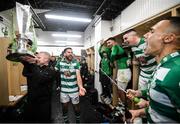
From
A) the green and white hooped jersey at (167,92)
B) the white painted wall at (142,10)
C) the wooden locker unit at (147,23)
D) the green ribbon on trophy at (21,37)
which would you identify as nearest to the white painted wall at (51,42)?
the white painted wall at (142,10)

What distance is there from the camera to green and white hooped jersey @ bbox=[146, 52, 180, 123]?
0.92 m

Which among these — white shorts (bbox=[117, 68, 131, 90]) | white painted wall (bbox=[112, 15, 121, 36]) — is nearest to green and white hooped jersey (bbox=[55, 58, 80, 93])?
white shorts (bbox=[117, 68, 131, 90])

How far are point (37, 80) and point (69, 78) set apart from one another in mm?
961

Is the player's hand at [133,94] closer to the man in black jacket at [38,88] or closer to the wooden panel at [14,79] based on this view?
the man in black jacket at [38,88]

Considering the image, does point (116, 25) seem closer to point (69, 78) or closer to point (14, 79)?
point (69, 78)

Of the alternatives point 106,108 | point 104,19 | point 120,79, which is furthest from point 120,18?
point 106,108

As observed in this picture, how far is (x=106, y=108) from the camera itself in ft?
13.4

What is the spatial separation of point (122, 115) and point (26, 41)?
2.42m

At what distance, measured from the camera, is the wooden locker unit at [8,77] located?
121 inches

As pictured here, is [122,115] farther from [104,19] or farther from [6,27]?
[6,27]

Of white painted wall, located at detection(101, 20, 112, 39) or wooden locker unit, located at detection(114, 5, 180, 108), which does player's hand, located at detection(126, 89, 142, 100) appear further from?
white painted wall, located at detection(101, 20, 112, 39)

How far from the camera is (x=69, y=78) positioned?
3338 mm

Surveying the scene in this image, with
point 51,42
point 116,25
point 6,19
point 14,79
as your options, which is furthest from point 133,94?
point 51,42

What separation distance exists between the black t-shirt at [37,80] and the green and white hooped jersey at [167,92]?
1.77 meters
